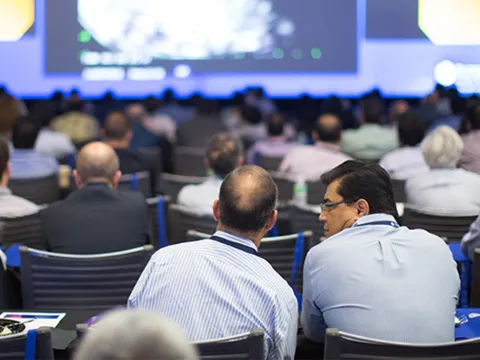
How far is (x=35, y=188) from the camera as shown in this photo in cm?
→ 602

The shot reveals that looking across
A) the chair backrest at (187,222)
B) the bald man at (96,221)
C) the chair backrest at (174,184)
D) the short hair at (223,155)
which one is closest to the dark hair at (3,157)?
the bald man at (96,221)

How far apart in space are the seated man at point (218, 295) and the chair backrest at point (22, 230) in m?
2.11

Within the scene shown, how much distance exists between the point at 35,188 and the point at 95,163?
179 centimetres

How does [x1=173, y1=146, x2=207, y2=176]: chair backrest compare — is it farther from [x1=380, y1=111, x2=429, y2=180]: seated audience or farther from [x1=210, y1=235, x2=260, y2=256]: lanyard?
[x1=210, y1=235, x2=260, y2=256]: lanyard

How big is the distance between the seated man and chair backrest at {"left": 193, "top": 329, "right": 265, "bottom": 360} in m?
0.25

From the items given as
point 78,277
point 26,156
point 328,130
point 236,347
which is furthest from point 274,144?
point 236,347

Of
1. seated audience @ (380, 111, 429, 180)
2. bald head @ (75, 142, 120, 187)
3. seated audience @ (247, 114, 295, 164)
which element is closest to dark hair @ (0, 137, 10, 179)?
bald head @ (75, 142, 120, 187)

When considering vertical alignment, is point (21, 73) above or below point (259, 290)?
above

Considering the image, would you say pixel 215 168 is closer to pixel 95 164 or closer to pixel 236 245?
pixel 95 164

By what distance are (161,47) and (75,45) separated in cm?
122

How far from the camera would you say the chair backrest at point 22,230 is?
4.54 meters

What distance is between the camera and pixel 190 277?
101 inches

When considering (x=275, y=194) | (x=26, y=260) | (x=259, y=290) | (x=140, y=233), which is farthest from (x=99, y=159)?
(x=259, y=290)

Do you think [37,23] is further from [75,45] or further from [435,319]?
[435,319]
